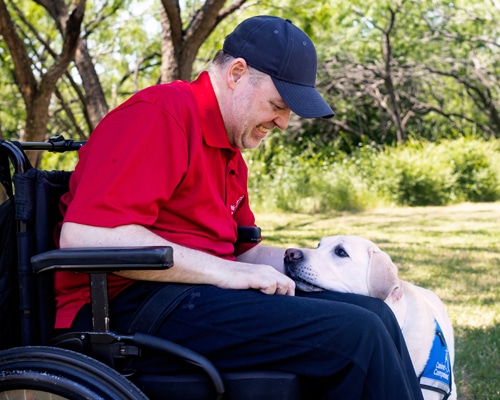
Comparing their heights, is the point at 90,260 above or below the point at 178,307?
above

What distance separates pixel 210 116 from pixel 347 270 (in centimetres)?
89

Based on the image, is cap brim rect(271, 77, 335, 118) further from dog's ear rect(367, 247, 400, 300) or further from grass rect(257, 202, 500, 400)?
grass rect(257, 202, 500, 400)

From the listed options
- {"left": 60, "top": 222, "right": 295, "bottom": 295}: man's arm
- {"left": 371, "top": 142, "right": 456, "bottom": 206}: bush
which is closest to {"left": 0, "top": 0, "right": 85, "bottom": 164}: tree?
{"left": 60, "top": 222, "right": 295, "bottom": 295}: man's arm

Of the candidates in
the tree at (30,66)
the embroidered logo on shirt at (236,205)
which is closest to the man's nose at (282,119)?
the embroidered logo on shirt at (236,205)

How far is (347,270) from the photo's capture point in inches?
106

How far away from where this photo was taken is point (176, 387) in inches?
73.5

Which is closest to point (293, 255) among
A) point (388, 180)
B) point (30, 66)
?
point (30, 66)

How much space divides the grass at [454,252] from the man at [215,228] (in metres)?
1.89

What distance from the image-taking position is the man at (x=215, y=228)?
72.4 inches

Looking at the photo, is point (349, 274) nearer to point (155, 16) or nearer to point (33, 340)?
point (33, 340)

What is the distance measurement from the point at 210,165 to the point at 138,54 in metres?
12.9

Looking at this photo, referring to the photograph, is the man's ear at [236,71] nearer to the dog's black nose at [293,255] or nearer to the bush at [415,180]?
the dog's black nose at [293,255]

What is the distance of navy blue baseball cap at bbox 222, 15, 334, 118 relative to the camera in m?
2.14

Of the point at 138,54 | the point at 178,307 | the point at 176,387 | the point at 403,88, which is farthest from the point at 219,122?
the point at 403,88
